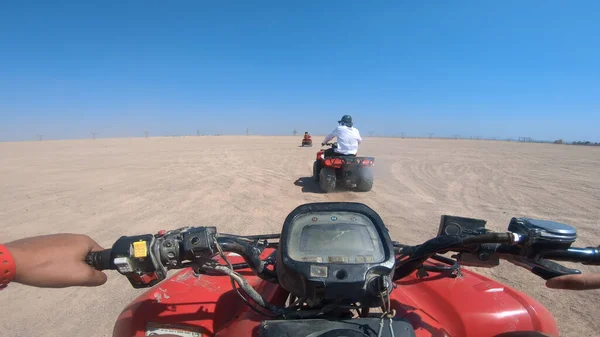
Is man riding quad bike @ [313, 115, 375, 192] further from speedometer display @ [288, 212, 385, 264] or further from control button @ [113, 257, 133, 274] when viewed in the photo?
control button @ [113, 257, 133, 274]

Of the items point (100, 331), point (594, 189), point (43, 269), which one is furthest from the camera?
point (594, 189)

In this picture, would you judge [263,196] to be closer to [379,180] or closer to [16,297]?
[379,180]

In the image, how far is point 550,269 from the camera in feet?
4.08

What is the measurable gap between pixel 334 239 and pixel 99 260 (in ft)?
2.90

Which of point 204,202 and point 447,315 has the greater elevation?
point 447,315

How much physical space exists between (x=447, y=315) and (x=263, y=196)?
22.4 feet

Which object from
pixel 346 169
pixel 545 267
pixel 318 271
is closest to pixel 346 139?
pixel 346 169

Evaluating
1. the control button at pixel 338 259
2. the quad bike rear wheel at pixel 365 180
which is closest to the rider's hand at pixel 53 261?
the control button at pixel 338 259

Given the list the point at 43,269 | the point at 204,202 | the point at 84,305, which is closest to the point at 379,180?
the point at 204,202

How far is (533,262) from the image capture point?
4.21 feet

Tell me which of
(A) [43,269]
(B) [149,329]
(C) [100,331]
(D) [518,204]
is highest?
(A) [43,269]

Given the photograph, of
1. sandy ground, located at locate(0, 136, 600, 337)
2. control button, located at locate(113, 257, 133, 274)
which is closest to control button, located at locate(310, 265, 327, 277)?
control button, located at locate(113, 257, 133, 274)

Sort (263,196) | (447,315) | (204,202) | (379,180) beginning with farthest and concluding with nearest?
(379,180)
(263,196)
(204,202)
(447,315)

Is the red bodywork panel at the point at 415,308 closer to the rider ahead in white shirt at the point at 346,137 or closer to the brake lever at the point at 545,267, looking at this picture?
the brake lever at the point at 545,267
